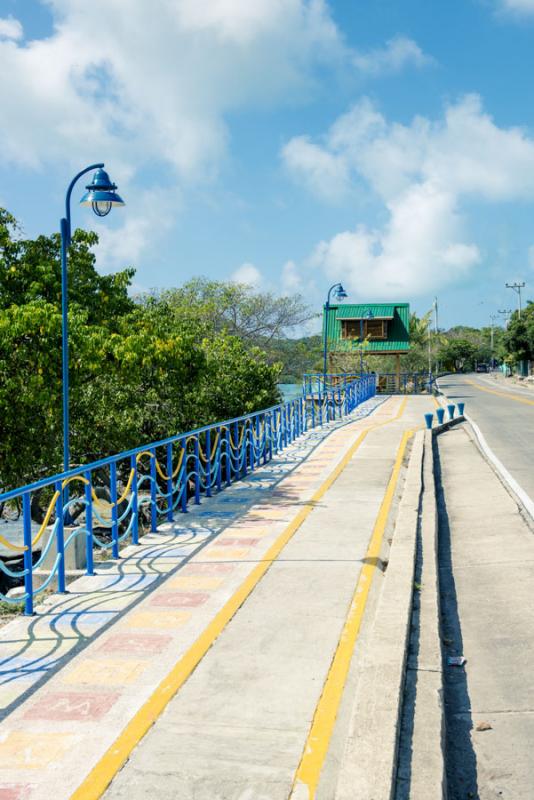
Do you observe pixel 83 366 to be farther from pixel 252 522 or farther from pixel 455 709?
pixel 455 709

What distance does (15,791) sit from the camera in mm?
3766

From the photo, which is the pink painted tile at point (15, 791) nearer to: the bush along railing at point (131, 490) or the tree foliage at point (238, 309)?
the bush along railing at point (131, 490)

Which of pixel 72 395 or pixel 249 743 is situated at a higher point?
pixel 72 395

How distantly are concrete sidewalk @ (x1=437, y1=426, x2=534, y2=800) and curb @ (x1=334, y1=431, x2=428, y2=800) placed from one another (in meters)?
0.44

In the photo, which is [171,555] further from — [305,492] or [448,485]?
[448,485]

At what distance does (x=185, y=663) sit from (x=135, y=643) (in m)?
0.60

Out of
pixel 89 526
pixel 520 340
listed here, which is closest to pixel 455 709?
pixel 89 526

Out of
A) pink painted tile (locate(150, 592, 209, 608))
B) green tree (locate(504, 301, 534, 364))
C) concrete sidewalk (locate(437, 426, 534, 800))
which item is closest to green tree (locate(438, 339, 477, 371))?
green tree (locate(504, 301, 534, 364))

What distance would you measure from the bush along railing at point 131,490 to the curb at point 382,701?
114 inches

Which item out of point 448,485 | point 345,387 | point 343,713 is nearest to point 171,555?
point 343,713

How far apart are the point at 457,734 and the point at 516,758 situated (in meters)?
0.44

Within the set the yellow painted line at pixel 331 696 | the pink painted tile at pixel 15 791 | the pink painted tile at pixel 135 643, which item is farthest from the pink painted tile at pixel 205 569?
the pink painted tile at pixel 15 791

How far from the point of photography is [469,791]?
4105 mm

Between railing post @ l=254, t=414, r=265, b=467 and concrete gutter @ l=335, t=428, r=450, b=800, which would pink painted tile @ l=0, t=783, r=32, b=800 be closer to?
concrete gutter @ l=335, t=428, r=450, b=800
